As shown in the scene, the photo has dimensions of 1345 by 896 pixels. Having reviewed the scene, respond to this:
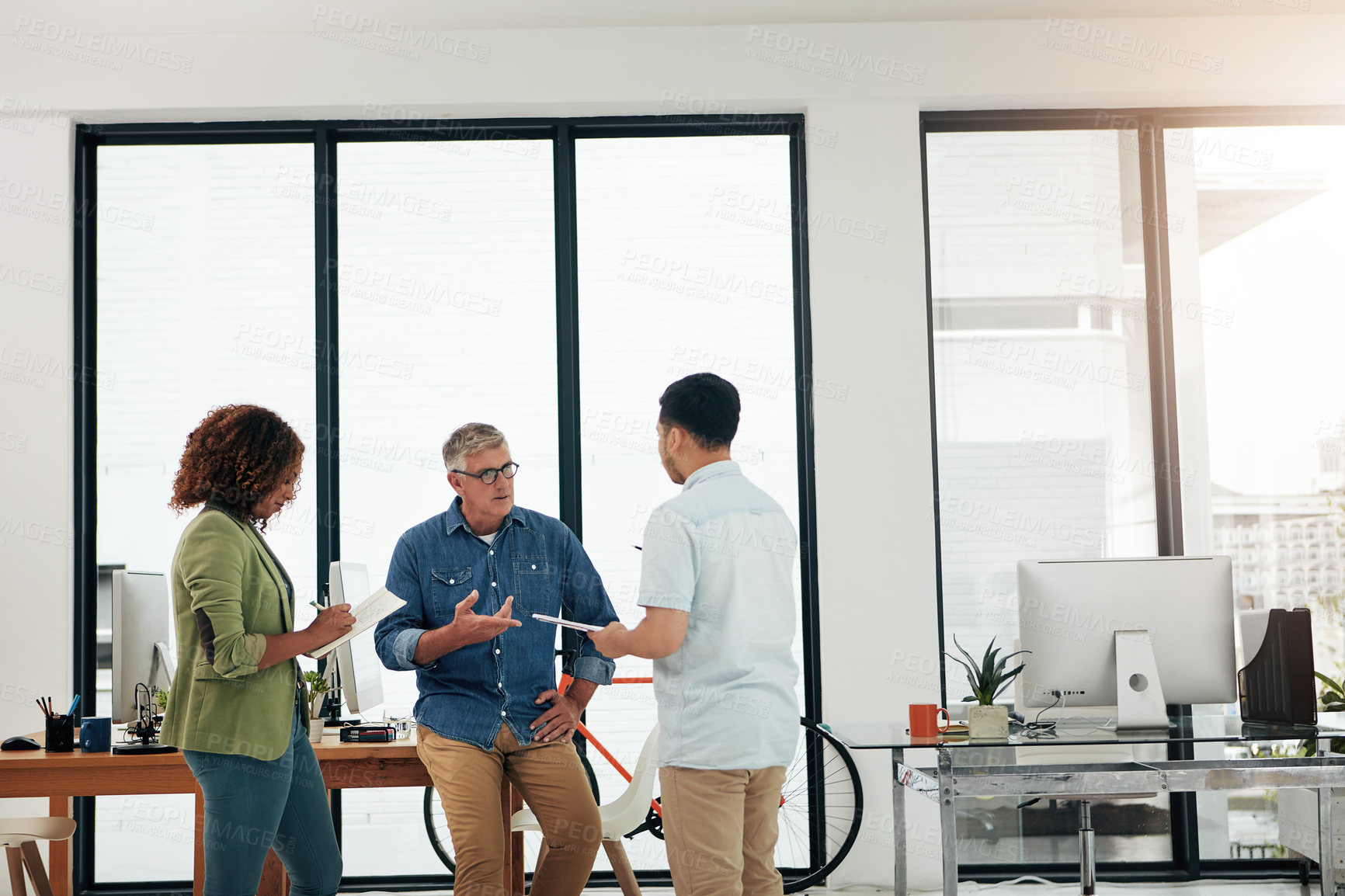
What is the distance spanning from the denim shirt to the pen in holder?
1070mm

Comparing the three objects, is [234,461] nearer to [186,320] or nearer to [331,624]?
[331,624]

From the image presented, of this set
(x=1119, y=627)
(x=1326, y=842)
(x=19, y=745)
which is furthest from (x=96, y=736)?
(x=1326, y=842)

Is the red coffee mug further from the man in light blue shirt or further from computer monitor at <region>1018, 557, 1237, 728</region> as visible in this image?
the man in light blue shirt

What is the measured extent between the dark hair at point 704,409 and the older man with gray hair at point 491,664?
2.38ft

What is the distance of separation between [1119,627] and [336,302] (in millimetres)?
3070

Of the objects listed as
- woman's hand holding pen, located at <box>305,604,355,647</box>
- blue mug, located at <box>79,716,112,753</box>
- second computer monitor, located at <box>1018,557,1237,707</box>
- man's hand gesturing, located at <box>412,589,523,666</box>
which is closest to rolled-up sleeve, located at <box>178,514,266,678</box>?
woman's hand holding pen, located at <box>305,604,355,647</box>

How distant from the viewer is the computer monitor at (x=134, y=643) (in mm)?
3012

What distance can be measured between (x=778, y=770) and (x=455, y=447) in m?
1.17

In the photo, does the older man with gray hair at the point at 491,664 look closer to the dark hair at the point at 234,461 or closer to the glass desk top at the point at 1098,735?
the dark hair at the point at 234,461

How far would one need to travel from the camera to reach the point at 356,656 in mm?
3205

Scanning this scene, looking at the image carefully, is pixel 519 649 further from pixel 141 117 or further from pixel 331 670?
pixel 141 117

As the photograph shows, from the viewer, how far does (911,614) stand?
13.1 ft

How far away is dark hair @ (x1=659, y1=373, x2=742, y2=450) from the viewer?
2.11m

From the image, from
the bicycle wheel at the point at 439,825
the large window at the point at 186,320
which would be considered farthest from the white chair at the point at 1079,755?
the large window at the point at 186,320
